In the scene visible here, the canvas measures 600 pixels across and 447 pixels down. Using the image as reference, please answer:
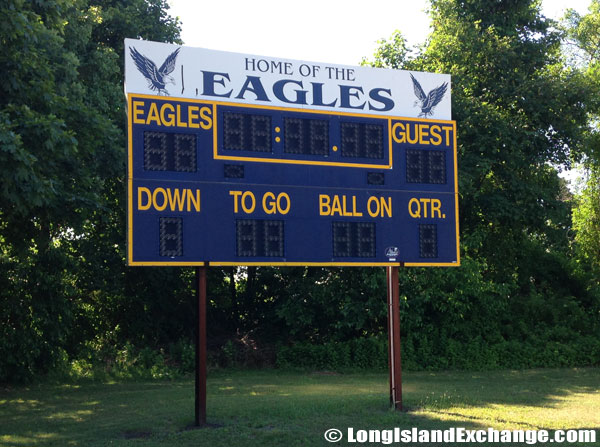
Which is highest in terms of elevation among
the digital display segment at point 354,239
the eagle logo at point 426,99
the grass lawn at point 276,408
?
the eagle logo at point 426,99

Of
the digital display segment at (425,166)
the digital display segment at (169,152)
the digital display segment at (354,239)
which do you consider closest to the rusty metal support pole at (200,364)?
the digital display segment at (169,152)

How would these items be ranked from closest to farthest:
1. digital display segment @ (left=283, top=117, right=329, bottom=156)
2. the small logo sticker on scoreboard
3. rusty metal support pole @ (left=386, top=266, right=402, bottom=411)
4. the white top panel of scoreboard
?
the white top panel of scoreboard
digital display segment @ (left=283, top=117, right=329, bottom=156)
the small logo sticker on scoreboard
rusty metal support pole @ (left=386, top=266, right=402, bottom=411)

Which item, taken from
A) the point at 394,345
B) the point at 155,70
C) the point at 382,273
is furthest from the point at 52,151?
the point at 382,273

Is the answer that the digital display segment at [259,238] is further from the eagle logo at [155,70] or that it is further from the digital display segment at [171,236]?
the eagle logo at [155,70]

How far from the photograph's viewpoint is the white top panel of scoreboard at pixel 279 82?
38.9ft

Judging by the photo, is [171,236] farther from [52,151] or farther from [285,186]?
[52,151]

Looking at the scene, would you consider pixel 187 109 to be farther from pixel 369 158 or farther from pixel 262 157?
pixel 369 158

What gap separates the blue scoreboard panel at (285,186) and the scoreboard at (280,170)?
0.06 ft

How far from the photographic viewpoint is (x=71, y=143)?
1369 centimetres

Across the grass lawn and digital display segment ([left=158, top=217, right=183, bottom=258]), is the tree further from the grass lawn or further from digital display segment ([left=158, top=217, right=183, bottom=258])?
digital display segment ([left=158, top=217, right=183, bottom=258])

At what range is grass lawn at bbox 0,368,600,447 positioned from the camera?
11.1 meters

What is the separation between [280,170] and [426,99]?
3412mm

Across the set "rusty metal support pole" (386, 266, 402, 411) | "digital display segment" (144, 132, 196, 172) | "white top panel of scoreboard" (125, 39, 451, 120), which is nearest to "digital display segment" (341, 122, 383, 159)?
"white top panel of scoreboard" (125, 39, 451, 120)

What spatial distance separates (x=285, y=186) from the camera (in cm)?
1205
